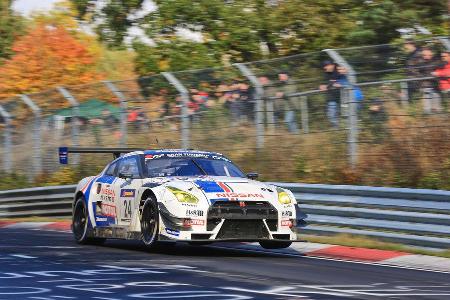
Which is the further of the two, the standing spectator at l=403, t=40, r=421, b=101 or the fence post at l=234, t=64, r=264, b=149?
the fence post at l=234, t=64, r=264, b=149

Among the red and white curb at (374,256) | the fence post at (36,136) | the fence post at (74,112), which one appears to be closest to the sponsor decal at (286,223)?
the red and white curb at (374,256)

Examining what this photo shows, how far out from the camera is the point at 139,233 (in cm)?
1400

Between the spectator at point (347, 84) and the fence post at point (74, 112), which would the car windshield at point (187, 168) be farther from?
the fence post at point (74, 112)

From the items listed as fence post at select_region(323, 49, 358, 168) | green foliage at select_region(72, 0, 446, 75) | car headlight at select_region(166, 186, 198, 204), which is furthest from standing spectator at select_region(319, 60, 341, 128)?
green foliage at select_region(72, 0, 446, 75)

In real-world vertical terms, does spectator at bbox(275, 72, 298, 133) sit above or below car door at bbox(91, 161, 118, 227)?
above

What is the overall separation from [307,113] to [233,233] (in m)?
5.90

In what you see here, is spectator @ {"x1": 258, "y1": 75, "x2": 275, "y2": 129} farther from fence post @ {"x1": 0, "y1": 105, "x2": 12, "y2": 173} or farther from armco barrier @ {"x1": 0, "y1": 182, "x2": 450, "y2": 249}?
fence post @ {"x1": 0, "y1": 105, "x2": 12, "y2": 173}

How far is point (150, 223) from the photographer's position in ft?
45.0

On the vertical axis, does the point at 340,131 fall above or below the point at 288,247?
above

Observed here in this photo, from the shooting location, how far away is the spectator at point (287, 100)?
62.1 feet

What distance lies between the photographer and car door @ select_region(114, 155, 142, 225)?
46.8 feet

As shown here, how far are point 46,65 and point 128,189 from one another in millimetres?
31789

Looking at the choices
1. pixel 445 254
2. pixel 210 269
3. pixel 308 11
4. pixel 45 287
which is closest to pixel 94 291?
pixel 45 287

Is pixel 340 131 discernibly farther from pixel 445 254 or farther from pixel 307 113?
pixel 445 254
